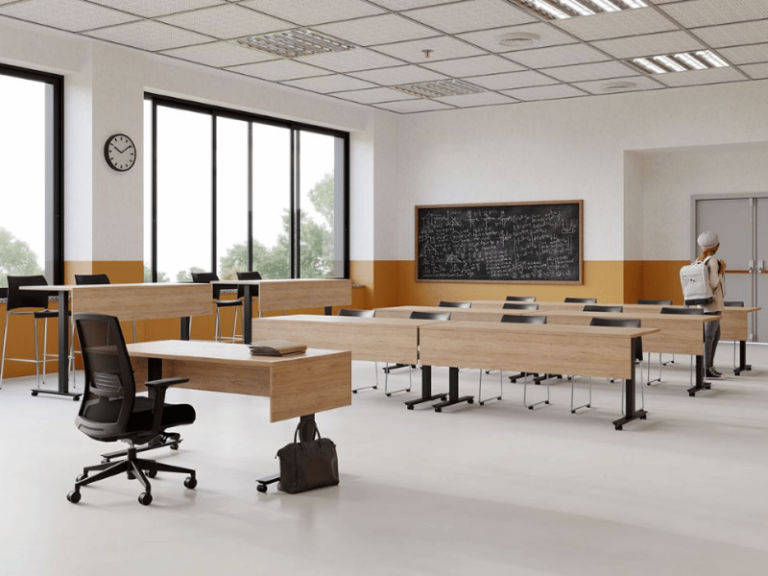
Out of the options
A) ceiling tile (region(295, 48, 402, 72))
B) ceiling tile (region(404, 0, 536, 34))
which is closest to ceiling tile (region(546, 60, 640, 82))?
ceiling tile (region(295, 48, 402, 72))

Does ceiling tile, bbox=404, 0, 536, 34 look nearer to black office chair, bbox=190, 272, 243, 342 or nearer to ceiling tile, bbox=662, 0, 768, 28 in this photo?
ceiling tile, bbox=662, 0, 768, 28

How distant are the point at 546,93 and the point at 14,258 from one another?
7.12 m

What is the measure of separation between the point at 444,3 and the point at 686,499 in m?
4.99

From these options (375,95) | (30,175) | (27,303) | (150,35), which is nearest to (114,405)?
(27,303)

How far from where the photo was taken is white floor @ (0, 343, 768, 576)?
3.70m

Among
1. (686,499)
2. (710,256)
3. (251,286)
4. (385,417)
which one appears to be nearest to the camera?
(686,499)

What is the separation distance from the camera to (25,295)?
8469 mm

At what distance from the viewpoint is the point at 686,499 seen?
4590 mm

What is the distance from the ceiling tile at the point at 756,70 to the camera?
10.4 metres

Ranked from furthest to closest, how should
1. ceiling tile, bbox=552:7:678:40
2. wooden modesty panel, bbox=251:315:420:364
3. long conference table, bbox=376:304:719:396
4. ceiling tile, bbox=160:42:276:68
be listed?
ceiling tile, bbox=160:42:276:68 → ceiling tile, bbox=552:7:678:40 → long conference table, bbox=376:304:719:396 → wooden modesty panel, bbox=251:315:420:364

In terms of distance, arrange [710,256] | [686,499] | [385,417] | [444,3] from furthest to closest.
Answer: [710,256], [444,3], [385,417], [686,499]

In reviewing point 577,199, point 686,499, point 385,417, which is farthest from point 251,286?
point 686,499

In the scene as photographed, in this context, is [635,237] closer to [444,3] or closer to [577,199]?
[577,199]

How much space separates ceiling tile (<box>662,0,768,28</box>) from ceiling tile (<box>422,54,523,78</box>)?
2240mm
